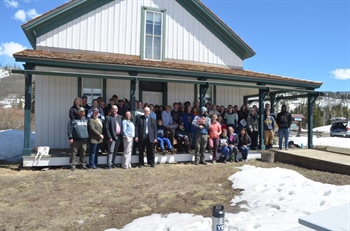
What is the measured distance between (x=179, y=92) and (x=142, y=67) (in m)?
3.28

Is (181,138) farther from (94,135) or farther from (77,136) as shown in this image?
(77,136)

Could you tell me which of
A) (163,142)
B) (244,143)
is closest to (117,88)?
(163,142)

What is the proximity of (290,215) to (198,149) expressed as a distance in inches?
191

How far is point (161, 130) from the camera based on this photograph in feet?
30.8

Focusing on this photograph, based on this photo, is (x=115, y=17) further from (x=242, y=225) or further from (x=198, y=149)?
(x=242, y=225)

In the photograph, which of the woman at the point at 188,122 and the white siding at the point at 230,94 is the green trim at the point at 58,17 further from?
the white siding at the point at 230,94

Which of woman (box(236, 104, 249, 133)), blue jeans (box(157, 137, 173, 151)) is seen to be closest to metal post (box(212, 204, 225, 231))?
blue jeans (box(157, 137, 173, 151))

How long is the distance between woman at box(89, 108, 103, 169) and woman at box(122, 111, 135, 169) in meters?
0.71

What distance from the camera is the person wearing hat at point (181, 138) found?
9672 mm

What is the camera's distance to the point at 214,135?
30.9 feet

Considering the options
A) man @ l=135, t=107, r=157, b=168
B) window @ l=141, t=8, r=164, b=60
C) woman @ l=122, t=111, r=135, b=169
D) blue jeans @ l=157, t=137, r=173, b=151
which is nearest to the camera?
woman @ l=122, t=111, r=135, b=169

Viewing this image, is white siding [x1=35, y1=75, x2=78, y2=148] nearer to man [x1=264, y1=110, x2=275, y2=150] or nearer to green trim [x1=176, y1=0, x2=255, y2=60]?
green trim [x1=176, y1=0, x2=255, y2=60]

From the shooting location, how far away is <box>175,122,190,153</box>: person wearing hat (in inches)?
381

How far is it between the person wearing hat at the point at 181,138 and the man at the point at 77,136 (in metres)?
3.27
